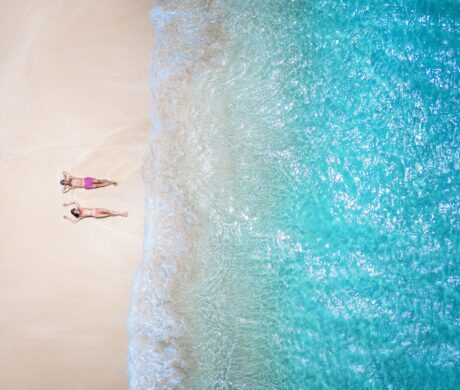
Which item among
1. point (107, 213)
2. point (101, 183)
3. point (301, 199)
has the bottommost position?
point (107, 213)

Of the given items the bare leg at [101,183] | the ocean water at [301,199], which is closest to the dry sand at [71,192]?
the bare leg at [101,183]

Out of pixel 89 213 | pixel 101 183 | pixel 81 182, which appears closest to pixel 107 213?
pixel 89 213

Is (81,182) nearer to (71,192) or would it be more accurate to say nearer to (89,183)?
(89,183)

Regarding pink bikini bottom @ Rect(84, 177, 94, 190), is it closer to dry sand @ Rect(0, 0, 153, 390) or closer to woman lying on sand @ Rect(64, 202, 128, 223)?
dry sand @ Rect(0, 0, 153, 390)

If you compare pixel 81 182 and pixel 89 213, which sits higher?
pixel 81 182

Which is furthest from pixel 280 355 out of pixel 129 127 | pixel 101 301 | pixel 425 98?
pixel 425 98

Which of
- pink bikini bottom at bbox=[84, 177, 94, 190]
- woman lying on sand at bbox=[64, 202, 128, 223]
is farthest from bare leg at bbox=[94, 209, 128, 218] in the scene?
pink bikini bottom at bbox=[84, 177, 94, 190]

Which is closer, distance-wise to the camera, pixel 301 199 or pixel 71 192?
pixel 71 192
